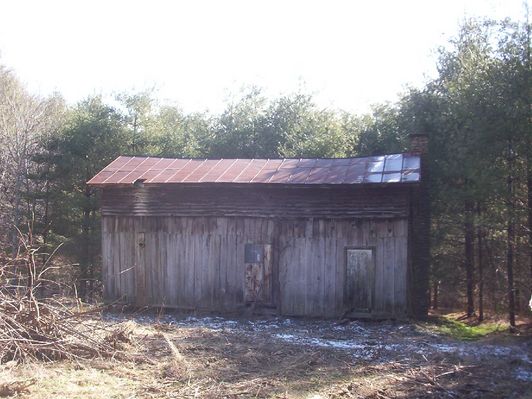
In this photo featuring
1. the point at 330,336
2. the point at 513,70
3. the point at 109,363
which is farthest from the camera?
the point at 513,70

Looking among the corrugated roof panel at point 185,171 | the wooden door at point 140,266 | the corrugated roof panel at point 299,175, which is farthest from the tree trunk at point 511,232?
the wooden door at point 140,266

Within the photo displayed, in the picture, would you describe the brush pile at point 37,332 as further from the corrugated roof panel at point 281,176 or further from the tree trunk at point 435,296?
the tree trunk at point 435,296

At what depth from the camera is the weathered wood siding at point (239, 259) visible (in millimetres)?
14461

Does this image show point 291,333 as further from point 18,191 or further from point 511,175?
point 18,191

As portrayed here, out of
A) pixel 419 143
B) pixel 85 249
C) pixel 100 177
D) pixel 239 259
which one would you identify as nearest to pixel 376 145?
pixel 419 143

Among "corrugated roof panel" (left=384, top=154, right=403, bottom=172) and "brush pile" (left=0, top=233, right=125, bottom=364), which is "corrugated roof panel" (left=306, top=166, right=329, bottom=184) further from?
"brush pile" (left=0, top=233, right=125, bottom=364)

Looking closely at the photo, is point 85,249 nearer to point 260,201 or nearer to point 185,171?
point 185,171

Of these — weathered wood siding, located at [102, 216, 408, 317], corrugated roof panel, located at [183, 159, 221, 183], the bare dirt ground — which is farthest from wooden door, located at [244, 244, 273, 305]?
the bare dirt ground

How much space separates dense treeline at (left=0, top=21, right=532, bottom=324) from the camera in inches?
578

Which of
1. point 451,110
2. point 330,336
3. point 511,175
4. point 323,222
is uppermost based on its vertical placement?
Answer: point 451,110

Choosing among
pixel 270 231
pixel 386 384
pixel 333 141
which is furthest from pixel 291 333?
pixel 333 141

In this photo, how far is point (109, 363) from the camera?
898 cm

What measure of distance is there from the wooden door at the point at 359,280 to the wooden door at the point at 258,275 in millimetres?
2095

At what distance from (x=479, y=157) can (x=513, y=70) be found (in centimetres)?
237
